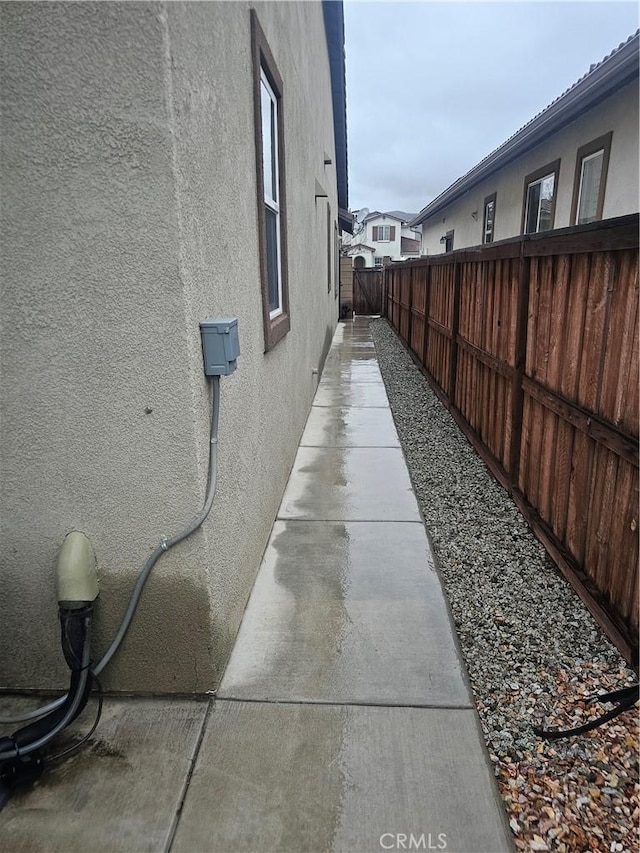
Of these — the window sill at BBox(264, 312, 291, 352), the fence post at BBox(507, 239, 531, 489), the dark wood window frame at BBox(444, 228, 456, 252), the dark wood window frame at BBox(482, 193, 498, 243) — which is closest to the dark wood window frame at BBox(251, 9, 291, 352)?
the window sill at BBox(264, 312, 291, 352)

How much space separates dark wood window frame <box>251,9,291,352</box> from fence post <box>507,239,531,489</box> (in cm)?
179

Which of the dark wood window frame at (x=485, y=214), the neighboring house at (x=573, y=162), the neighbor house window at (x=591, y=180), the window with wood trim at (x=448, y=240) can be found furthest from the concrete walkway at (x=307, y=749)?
the window with wood trim at (x=448, y=240)

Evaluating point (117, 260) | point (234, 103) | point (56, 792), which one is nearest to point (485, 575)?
point (56, 792)

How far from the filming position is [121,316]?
1.98 metres

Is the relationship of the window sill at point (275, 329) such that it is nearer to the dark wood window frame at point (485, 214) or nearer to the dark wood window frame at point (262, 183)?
the dark wood window frame at point (262, 183)

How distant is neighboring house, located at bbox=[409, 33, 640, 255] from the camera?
6691mm

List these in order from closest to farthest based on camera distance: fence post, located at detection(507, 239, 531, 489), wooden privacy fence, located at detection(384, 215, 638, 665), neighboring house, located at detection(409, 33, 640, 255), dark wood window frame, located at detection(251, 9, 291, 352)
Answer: wooden privacy fence, located at detection(384, 215, 638, 665), dark wood window frame, located at detection(251, 9, 291, 352), fence post, located at detection(507, 239, 531, 489), neighboring house, located at detection(409, 33, 640, 255)

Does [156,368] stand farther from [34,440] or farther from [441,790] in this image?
[441,790]

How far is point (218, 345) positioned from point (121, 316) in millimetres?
370

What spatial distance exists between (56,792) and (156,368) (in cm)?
152

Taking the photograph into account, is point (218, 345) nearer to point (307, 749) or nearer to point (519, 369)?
point (307, 749)

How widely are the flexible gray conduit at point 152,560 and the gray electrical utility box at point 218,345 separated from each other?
84 mm

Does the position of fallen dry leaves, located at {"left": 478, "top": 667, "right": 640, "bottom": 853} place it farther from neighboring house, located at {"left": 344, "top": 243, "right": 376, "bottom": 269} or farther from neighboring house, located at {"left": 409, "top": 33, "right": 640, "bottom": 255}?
neighboring house, located at {"left": 344, "top": 243, "right": 376, "bottom": 269}

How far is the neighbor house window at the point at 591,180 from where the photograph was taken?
7.43 metres
